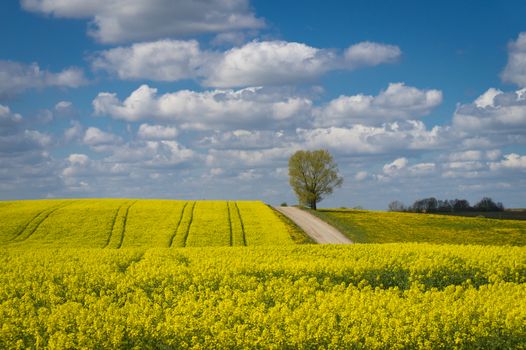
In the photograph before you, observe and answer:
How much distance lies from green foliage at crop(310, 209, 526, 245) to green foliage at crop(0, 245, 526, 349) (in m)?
30.5

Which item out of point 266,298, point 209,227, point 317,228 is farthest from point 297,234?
point 266,298

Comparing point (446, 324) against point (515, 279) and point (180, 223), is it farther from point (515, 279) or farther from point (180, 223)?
point (180, 223)

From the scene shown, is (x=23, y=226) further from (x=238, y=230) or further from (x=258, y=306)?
(x=258, y=306)

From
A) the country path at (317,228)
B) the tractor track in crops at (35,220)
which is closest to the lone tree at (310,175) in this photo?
the country path at (317,228)

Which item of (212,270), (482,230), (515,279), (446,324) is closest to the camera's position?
(446,324)

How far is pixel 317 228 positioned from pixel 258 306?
45.6 metres

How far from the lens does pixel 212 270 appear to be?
21.7m

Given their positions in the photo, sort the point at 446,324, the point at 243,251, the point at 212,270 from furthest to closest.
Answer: the point at 243,251 < the point at 212,270 < the point at 446,324

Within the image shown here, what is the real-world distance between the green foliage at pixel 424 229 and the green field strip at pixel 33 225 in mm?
32256

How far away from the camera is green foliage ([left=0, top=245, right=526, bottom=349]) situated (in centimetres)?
1245

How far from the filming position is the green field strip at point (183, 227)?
5012 centimetres

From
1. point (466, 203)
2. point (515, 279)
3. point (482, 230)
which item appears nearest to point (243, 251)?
point (515, 279)

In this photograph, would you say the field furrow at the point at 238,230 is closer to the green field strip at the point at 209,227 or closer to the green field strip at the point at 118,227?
the green field strip at the point at 209,227

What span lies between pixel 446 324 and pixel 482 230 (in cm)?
5476
